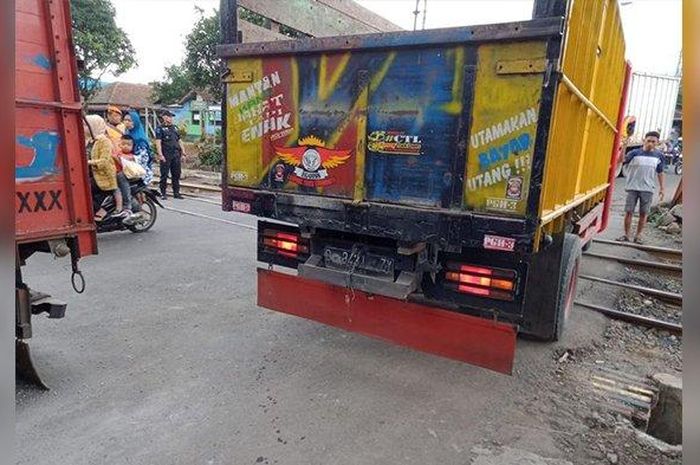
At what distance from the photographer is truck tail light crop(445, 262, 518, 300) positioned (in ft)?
9.79

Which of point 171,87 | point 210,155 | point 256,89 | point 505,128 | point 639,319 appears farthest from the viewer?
point 171,87

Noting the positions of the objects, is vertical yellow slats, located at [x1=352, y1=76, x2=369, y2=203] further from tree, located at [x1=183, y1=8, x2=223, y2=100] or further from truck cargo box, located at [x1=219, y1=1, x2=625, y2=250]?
tree, located at [x1=183, y1=8, x2=223, y2=100]

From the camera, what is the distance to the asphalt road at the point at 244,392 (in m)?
2.64

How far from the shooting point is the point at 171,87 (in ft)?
119

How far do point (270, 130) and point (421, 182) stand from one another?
131 centimetres

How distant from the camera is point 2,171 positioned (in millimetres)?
585

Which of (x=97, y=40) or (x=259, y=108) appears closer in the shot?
(x=259, y=108)

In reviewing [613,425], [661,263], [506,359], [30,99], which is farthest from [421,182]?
[661,263]

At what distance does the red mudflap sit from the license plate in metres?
0.19

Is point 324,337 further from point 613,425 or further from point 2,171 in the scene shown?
point 2,171

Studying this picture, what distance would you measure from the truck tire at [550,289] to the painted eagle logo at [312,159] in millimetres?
1910

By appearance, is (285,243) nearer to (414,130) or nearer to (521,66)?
(414,130)

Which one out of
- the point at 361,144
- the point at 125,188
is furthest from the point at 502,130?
the point at 125,188

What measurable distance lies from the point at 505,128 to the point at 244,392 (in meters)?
2.41
